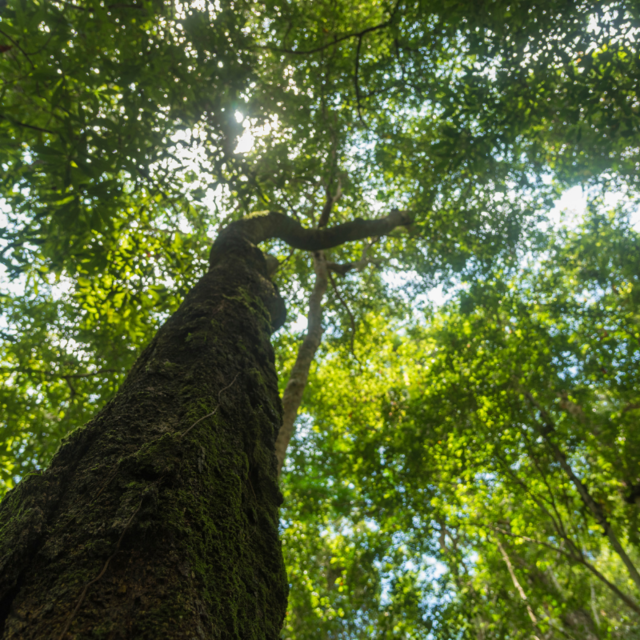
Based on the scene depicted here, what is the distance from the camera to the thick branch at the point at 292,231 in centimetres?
373

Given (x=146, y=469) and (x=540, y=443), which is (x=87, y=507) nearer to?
(x=146, y=469)

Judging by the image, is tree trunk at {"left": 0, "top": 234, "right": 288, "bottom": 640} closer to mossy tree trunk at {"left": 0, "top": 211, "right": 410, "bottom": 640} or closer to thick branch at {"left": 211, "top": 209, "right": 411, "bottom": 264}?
mossy tree trunk at {"left": 0, "top": 211, "right": 410, "bottom": 640}

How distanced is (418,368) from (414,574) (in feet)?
17.7

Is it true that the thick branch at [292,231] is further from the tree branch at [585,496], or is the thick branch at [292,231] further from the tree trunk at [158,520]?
the tree branch at [585,496]

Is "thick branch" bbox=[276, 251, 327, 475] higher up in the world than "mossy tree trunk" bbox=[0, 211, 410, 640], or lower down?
higher up

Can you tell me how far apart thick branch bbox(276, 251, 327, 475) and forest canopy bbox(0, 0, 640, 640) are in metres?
1.22

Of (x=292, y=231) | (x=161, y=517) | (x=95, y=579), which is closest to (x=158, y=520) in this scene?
(x=161, y=517)

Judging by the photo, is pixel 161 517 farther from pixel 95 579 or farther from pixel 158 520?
pixel 95 579

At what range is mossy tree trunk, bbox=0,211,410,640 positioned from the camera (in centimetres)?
88

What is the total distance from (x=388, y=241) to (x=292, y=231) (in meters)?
6.87

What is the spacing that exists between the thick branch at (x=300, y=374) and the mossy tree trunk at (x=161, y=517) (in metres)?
2.05

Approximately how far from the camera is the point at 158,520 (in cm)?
109

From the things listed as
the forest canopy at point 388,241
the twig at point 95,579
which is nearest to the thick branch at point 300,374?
the forest canopy at point 388,241

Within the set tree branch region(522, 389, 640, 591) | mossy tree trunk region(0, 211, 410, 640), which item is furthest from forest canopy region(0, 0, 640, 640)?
mossy tree trunk region(0, 211, 410, 640)
